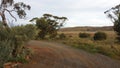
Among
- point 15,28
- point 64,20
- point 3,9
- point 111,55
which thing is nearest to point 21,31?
point 15,28

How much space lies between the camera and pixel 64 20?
4806cm

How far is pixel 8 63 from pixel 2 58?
820 mm

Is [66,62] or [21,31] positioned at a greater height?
[21,31]

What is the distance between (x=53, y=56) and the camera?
1930 cm

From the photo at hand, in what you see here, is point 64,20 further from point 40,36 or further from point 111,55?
point 111,55

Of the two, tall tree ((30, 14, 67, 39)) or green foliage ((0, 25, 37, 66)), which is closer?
green foliage ((0, 25, 37, 66))

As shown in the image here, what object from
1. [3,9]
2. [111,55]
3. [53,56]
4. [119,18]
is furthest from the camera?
[119,18]

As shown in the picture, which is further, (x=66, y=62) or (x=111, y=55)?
(x=111, y=55)

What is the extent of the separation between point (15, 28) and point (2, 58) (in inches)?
175

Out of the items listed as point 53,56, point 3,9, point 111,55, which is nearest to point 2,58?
point 53,56

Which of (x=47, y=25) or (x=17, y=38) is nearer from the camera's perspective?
(x=17, y=38)

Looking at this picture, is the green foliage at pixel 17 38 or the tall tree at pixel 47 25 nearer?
the green foliage at pixel 17 38

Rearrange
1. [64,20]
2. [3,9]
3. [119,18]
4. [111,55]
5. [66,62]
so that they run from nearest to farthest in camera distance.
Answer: [66,62] < [111,55] < [3,9] < [119,18] < [64,20]

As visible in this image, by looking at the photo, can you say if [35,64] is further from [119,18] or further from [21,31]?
[119,18]
